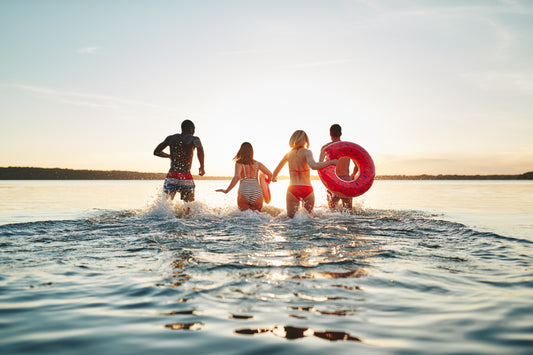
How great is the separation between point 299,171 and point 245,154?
1.51 metres

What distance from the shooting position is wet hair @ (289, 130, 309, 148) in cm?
793

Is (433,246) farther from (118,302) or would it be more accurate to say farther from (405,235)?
(118,302)

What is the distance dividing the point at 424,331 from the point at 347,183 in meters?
6.64

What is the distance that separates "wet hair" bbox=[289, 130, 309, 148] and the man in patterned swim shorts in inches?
90.5

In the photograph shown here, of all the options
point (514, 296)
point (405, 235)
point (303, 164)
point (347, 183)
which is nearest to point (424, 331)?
point (514, 296)

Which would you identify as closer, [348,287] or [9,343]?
[9,343]

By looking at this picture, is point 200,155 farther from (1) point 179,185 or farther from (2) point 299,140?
(2) point 299,140

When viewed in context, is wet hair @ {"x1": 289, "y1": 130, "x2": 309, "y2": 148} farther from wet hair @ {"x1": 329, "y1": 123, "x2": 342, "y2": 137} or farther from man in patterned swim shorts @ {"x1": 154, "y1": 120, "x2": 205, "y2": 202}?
man in patterned swim shorts @ {"x1": 154, "y1": 120, "x2": 205, "y2": 202}

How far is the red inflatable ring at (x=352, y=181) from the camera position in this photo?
8.87 metres

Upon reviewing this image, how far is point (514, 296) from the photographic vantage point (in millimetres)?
3133

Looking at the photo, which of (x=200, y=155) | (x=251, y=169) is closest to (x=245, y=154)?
(x=251, y=169)

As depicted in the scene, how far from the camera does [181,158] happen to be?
8648 millimetres

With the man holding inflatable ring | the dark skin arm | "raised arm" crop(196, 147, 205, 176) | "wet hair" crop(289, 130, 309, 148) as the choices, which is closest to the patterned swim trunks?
"raised arm" crop(196, 147, 205, 176)

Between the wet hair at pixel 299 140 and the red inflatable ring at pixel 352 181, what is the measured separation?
1.11 meters
